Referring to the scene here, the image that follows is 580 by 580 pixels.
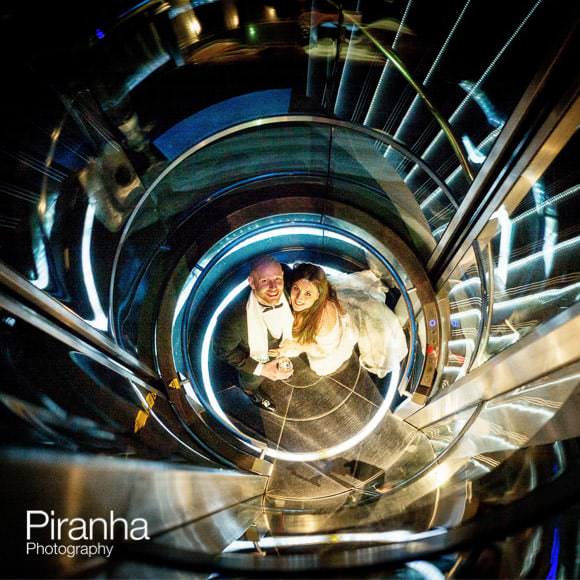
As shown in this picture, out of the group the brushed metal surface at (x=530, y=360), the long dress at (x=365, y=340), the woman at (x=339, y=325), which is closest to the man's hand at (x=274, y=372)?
the woman at (x=339, y=325)

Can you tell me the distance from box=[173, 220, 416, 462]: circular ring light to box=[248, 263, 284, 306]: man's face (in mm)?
369

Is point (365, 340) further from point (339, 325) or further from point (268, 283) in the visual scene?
point (268, 283)

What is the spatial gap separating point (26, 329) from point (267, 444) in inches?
101

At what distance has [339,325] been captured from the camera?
12.4ft

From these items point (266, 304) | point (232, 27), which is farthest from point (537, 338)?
point (266, 304)

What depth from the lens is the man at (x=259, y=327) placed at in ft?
12.1

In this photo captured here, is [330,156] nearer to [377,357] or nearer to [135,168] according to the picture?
[135,168]

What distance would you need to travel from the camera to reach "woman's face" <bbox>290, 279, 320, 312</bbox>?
3682 millimetres

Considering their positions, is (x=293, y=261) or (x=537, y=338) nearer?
(x=537, y=338)

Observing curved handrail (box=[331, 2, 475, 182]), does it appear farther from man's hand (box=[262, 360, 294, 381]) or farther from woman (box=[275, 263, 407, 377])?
man's hand (box=[262, 360, 294, 381])

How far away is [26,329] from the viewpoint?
1780 millimetres

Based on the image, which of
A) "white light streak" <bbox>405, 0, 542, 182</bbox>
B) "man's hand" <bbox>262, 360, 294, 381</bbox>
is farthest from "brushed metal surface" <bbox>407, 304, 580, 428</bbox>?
"man's hand" <bbox>262, 360, 294, 381</bbox>

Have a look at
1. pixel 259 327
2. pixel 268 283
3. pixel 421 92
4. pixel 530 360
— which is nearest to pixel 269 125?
pixel 421 92

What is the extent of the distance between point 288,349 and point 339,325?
51 centimetres
